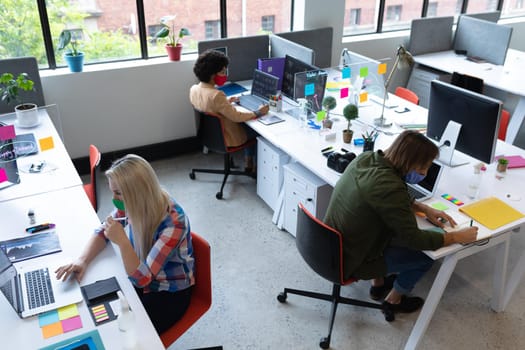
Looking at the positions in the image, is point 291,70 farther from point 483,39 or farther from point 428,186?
point 483,39

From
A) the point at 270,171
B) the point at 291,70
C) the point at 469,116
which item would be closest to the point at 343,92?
the point at 291,70

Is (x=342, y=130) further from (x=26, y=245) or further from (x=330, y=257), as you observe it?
(x=26, y=245)

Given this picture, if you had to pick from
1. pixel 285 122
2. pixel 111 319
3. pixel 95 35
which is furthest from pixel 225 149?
pixel 111 319

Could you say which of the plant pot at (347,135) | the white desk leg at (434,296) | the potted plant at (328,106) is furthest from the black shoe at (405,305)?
the potted plant at (328,106)

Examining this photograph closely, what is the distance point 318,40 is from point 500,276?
2851mm

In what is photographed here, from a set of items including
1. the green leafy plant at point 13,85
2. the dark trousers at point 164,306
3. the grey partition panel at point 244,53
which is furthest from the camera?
the grey partition panel at point 244,53

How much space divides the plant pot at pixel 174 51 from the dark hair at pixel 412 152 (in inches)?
100.0

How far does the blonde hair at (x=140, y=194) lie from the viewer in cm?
187

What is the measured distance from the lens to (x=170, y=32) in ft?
13.8

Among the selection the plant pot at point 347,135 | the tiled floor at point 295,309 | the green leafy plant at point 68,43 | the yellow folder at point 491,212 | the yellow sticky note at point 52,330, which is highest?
the green leafy plant at point 68,43

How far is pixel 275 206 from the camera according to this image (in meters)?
3.52

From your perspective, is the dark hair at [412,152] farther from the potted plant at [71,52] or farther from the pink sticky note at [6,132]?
the potted plant at [71,52]

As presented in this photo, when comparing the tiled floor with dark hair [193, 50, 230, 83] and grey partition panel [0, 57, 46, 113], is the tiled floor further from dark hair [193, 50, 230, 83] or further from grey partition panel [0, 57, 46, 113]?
grey partition panel [0, 57, 46, 113]

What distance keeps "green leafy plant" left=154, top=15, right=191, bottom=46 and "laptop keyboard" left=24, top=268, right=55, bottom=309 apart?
2534 mm
